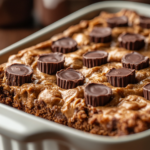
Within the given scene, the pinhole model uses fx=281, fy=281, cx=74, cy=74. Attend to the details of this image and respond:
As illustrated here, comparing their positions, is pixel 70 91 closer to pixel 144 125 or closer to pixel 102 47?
pixel 144 125

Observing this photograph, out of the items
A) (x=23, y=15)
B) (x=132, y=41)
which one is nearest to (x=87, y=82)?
(x=132, y=41)

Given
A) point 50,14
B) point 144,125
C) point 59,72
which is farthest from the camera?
point 50,14

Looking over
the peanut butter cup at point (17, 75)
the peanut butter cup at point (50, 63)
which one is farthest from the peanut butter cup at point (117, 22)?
the peanut butter cup at point (17, 75)

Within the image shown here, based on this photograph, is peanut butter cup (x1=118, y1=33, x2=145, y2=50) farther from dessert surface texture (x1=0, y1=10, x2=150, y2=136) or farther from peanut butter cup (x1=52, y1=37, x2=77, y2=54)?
peanut butter cup (x1=52, y1=37, x2=77, y2=54)

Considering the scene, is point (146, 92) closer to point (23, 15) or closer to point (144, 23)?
point (144, 23)

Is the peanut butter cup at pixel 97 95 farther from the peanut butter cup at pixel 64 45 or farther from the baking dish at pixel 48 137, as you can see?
the peanut butter cup at pixel 64 45

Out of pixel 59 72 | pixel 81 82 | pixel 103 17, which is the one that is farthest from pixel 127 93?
pixel 103 17

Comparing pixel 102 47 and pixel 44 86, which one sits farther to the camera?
pixel 102 47
